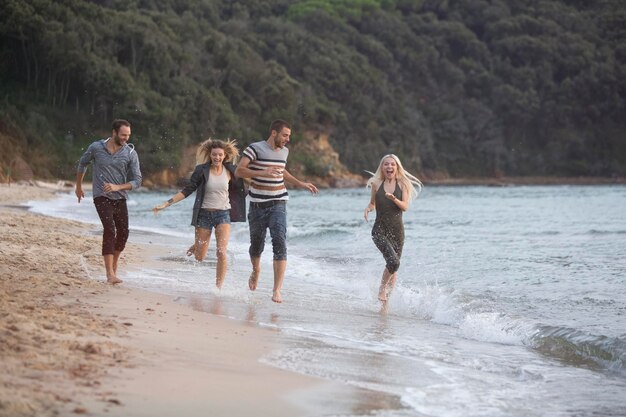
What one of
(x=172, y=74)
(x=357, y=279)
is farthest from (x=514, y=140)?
(x=357, y=279)

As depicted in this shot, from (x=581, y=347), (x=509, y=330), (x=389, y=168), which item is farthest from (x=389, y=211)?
(x=581, y=347)

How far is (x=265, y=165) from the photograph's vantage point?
8969 mm

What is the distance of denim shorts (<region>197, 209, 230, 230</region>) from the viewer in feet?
30.9

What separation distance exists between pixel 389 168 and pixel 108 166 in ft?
9.81

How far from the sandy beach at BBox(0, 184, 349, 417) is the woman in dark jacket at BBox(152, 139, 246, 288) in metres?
1.32

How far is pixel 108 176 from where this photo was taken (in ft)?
29.4

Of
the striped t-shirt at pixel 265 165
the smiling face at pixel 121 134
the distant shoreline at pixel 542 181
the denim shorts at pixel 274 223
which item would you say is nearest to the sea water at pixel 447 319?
the denim shorts at pixel 274 223

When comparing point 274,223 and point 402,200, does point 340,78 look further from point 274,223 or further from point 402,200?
point 274,223

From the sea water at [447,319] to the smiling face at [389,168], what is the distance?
1.45m

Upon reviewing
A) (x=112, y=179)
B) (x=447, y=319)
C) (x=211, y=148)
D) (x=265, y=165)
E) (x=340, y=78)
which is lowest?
(x=447, y=319)

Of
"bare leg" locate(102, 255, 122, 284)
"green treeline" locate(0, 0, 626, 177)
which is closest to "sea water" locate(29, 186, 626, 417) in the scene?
"bare leg" locate(102, 255, 122, 284)

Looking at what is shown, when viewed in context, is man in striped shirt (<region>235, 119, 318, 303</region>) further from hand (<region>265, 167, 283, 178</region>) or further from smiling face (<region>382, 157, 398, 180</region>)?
smiling face (<region>382, 157, 398, 180</region>)

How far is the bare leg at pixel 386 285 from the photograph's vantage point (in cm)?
964

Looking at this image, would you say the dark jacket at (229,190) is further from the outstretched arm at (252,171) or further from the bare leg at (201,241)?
the outstretched arm at (252,171)
